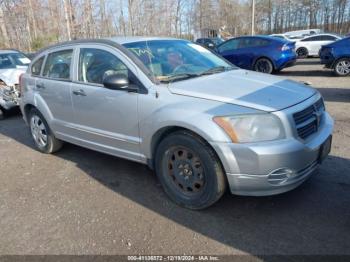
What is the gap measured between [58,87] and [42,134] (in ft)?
3.59

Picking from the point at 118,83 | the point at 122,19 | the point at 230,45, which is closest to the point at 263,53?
the point at 230,45

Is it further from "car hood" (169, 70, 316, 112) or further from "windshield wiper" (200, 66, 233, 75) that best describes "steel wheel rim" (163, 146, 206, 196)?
"windshield wiper" (200, 66, 233, 75)

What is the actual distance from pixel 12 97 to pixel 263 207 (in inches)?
262

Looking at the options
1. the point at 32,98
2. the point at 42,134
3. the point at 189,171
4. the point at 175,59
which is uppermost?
the point at 175,59

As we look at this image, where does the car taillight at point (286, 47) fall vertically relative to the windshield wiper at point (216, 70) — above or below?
below

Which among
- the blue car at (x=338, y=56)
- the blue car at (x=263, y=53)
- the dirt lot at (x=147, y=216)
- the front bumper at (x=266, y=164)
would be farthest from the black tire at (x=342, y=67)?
the front bumper at (x=266, y=164)

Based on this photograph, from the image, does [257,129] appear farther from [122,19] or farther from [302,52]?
[122,19]

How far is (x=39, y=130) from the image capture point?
4.99 metres

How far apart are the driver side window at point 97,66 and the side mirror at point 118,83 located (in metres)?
0.14

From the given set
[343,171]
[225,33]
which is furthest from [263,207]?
[225,33]

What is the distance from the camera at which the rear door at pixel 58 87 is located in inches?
164

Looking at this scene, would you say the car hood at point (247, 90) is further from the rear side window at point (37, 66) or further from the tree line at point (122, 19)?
the tree line at point (122, 19)

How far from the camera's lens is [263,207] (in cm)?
315

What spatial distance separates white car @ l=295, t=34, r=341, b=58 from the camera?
16.4 m
